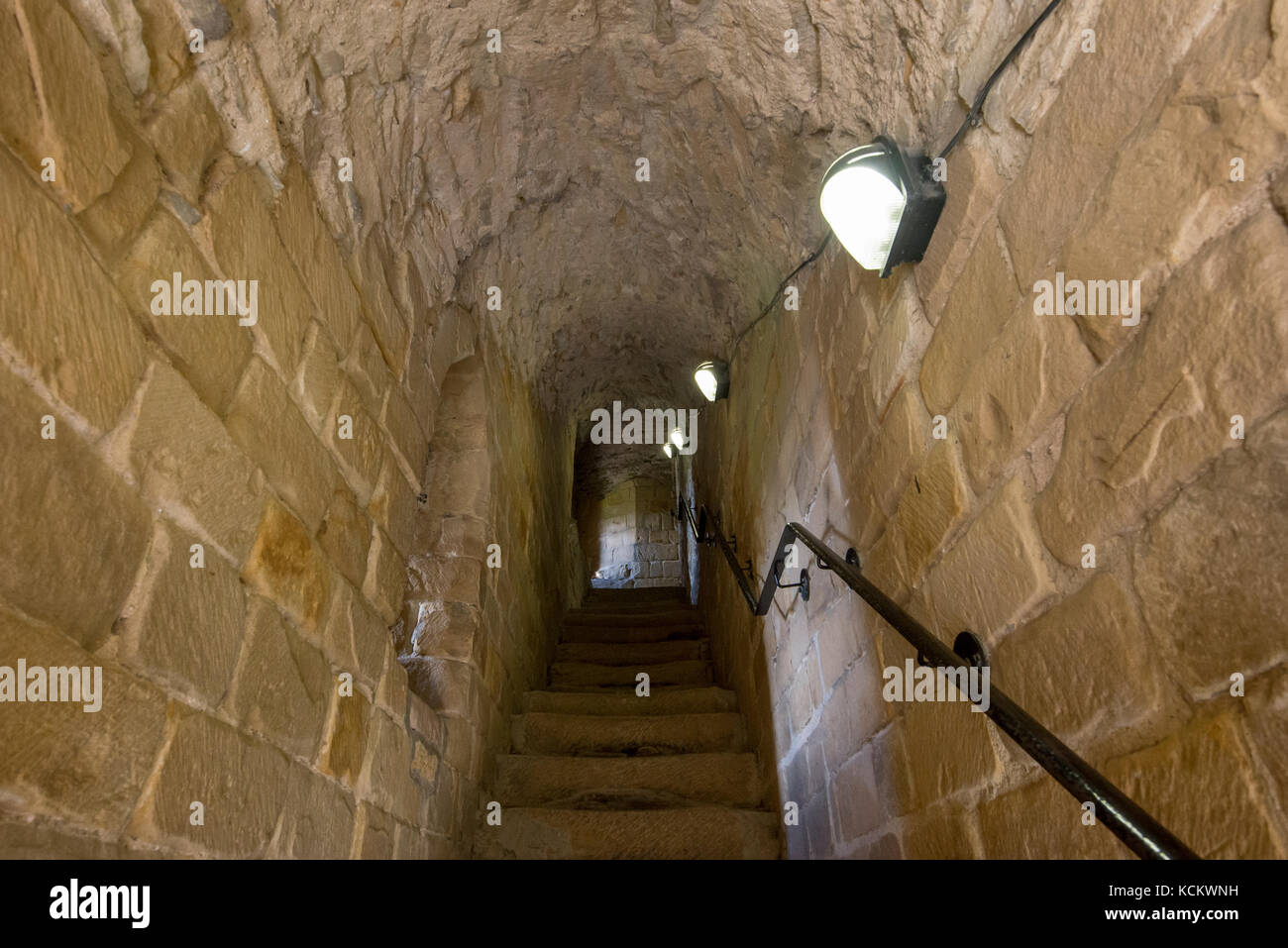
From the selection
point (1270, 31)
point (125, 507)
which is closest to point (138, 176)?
point (125, 507)

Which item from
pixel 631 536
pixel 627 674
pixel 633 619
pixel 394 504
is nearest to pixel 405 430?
pixel 394 504

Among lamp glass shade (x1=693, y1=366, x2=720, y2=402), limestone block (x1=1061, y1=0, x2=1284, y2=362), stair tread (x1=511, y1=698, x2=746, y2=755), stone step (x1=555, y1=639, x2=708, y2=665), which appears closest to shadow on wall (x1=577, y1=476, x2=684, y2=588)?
stone step (x1=555, y1=639, x2=708, y2=665)

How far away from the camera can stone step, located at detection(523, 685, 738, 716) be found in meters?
3.27

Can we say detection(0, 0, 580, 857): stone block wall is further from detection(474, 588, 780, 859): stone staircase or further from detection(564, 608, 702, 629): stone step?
detection(564, 608, 702, 629): stone step

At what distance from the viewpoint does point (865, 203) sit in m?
1.46

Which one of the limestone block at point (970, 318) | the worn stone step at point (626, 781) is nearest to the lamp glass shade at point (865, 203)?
the limestone block at point (970, 318)

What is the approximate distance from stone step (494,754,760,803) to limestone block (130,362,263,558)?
5.72ft

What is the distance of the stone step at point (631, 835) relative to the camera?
93.9 inches

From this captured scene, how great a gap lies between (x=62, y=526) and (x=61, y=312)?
0.26 meters

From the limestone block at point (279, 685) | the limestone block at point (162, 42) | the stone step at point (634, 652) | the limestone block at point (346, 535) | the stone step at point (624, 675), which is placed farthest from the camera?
the stone step at point (634, 652)

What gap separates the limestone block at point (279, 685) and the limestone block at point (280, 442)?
9.6 inches

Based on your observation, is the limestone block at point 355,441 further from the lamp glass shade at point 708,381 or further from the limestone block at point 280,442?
the lamp glass shade at point 708,381

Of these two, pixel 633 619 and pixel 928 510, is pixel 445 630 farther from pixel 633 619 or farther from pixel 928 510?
pixel 633 619

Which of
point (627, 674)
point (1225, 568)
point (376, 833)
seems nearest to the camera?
point (1225, 568)
